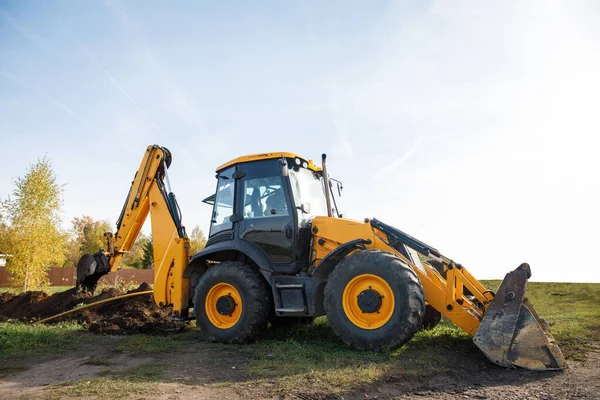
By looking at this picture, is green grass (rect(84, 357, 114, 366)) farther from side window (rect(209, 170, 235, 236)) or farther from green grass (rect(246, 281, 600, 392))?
side window (rect(209, 170, 235, 236))

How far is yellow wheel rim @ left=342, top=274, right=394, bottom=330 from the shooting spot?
20.2 ft

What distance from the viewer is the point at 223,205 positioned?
832 centimetres

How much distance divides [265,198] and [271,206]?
0.76 ft

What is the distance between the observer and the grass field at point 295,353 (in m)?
5.06

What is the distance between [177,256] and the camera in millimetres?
8578

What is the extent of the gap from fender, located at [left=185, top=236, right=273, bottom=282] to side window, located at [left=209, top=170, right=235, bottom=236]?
0.34 metres

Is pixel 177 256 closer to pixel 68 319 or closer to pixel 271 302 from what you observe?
pixel 271 302

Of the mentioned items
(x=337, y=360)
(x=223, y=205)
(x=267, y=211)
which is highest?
(x=223, y=205)

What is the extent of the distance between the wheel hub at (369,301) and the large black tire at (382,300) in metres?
0.15

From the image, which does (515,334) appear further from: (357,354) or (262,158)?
(262,158)

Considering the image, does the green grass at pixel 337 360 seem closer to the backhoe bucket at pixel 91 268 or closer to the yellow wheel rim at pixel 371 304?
the yellow wheel rim at pixel 371 304

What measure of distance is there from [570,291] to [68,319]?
1216 cm

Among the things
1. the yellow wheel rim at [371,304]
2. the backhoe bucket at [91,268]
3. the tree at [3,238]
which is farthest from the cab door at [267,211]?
the tree at [3,238]

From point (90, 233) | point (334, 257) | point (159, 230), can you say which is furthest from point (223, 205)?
point (90, 233)
